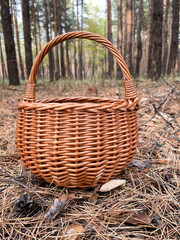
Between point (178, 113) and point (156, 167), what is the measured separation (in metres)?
1.02

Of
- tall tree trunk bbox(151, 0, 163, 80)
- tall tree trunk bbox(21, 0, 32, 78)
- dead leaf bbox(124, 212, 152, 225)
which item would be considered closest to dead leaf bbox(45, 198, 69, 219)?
dead leaf bbox(124, 212, 152, 225)

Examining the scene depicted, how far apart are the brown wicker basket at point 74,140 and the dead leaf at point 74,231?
19cm

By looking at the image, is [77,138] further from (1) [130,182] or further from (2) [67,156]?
(1) [130,182]

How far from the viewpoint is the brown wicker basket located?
0.75m

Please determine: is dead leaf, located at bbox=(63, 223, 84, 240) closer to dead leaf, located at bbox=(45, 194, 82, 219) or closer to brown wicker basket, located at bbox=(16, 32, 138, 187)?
dead leaf, located at bbox=(45, 194, 82, 219)

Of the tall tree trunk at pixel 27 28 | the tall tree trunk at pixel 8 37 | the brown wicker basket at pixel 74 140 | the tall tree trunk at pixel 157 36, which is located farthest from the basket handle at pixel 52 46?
the tall tree trunk at pixel 27 28

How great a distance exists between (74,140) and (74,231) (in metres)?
0.34

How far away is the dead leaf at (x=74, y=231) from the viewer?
1.96ft

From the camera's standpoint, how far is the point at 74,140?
75 centimetres

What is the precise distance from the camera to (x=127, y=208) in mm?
739

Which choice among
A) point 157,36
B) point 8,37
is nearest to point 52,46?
point 157,36

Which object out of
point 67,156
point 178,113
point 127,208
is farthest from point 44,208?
point 178,113

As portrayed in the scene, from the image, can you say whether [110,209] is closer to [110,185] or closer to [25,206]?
[110,185]

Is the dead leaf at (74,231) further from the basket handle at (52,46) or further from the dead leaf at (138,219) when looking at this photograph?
the basket handle at (52,46)
